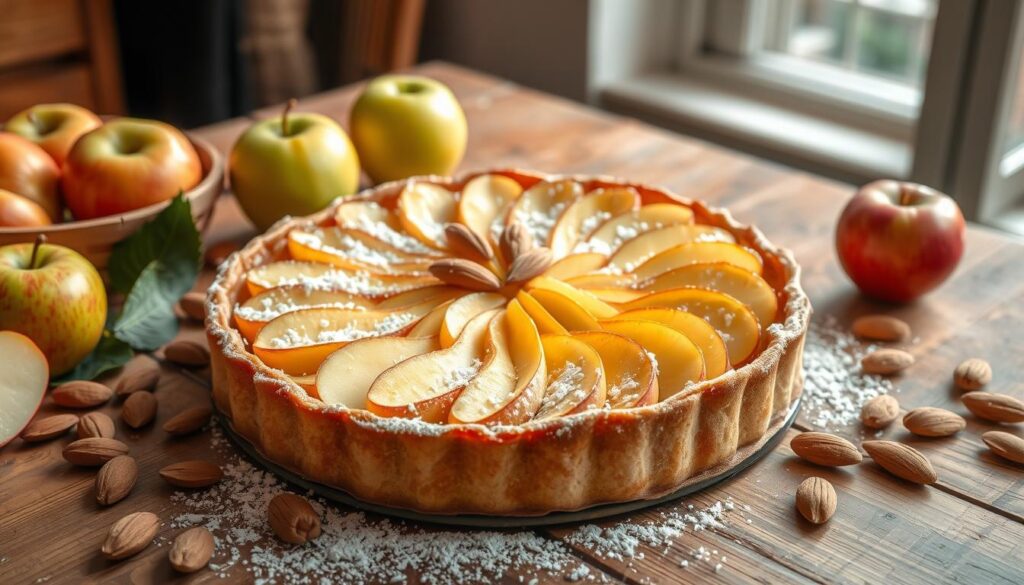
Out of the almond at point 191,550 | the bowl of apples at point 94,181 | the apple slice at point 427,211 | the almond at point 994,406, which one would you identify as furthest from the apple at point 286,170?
the almond at point 994,406

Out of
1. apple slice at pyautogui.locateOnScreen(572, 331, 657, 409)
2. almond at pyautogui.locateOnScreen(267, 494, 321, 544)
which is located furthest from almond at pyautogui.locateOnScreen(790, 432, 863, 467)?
almond at pyautogui.locateOnScreen(267, 494, 321, 544)

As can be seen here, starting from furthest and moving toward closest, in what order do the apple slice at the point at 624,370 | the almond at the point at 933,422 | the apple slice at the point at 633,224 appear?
the apple slice at the point at 633,224 → the almond at the point at 933,422 → the apple slice at the point at 624,370

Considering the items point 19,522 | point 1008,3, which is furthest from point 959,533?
point 1008,3

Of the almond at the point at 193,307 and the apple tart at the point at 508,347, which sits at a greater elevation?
the apple tart at the point at 508,347

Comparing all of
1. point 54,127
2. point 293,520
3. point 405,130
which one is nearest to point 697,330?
point 293,520

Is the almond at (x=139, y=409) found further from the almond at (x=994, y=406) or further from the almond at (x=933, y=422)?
the almond at (x=994, y=406)

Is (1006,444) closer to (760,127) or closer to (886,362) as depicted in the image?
(886,362)

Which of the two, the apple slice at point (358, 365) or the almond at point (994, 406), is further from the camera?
the almond at point (994, 406)
